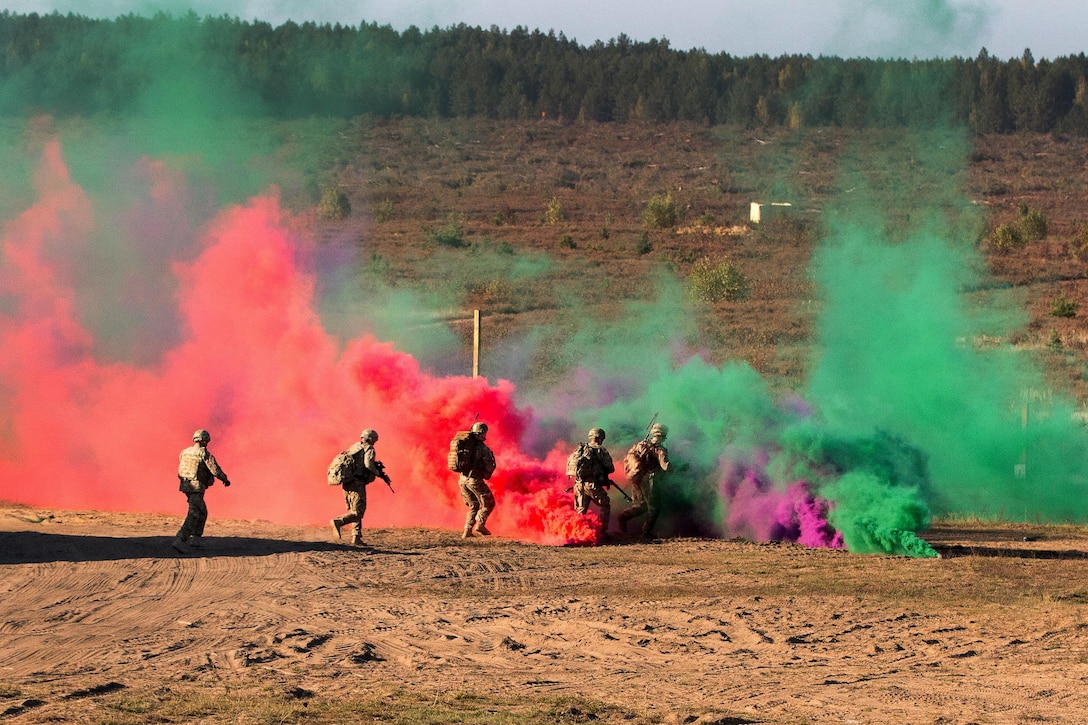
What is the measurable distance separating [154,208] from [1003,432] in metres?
17.7

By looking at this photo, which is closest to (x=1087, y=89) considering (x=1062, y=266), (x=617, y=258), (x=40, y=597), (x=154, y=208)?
(x=1062, y=266)

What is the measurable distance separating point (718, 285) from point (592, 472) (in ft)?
87.6

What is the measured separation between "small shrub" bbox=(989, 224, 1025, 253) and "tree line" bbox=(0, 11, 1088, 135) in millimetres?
5003

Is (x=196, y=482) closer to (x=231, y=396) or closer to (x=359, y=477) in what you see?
(x=359, y=477)

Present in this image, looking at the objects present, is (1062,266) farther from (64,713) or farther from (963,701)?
(64,713)

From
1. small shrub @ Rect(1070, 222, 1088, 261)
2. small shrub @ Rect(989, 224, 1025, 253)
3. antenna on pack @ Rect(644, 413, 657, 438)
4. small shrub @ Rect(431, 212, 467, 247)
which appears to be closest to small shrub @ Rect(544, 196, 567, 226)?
small shrub @ Rect(431, 212, 467, 247)

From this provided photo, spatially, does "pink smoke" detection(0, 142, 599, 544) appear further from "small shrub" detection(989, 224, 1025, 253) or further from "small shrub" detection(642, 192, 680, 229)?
"small shrub" detection(642, 192, 680, 229)

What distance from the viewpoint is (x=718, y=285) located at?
4569 centimetres

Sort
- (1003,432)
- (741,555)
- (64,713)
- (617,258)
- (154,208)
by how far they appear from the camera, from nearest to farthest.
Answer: (64,713) < (741,555) < (1003,432) < (154,208) < (617,258)

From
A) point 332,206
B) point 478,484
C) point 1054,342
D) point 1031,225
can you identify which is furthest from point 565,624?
point 1031,225

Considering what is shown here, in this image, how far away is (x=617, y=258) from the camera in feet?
192

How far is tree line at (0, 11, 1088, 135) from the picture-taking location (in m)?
37.2

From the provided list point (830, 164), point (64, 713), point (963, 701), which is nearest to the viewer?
point (64, 713)

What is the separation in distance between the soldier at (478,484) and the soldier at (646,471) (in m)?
1.98
